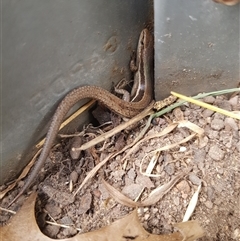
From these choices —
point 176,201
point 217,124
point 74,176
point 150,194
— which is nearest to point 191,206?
point 176,201

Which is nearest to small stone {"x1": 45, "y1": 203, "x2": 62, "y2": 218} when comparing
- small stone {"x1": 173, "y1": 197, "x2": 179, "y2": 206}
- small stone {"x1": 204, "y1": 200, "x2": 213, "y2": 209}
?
small stone {"x1": 173, "y1": 197, "x2": 179, "y2": 206}

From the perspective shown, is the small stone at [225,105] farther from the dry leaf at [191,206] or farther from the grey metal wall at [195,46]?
the dry leaf at [191,206]

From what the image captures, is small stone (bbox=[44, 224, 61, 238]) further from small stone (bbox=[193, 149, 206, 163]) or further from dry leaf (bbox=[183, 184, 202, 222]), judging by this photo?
small stone (bbox=[193, 149, 206, 163])

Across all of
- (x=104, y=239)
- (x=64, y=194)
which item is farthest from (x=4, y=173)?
(x=104, y=239)

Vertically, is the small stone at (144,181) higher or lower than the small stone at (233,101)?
higher

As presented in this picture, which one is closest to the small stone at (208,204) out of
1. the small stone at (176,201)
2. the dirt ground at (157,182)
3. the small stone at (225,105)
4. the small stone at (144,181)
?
the dirt ground at (157,182)

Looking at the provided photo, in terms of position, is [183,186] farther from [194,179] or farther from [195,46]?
[195,46]
